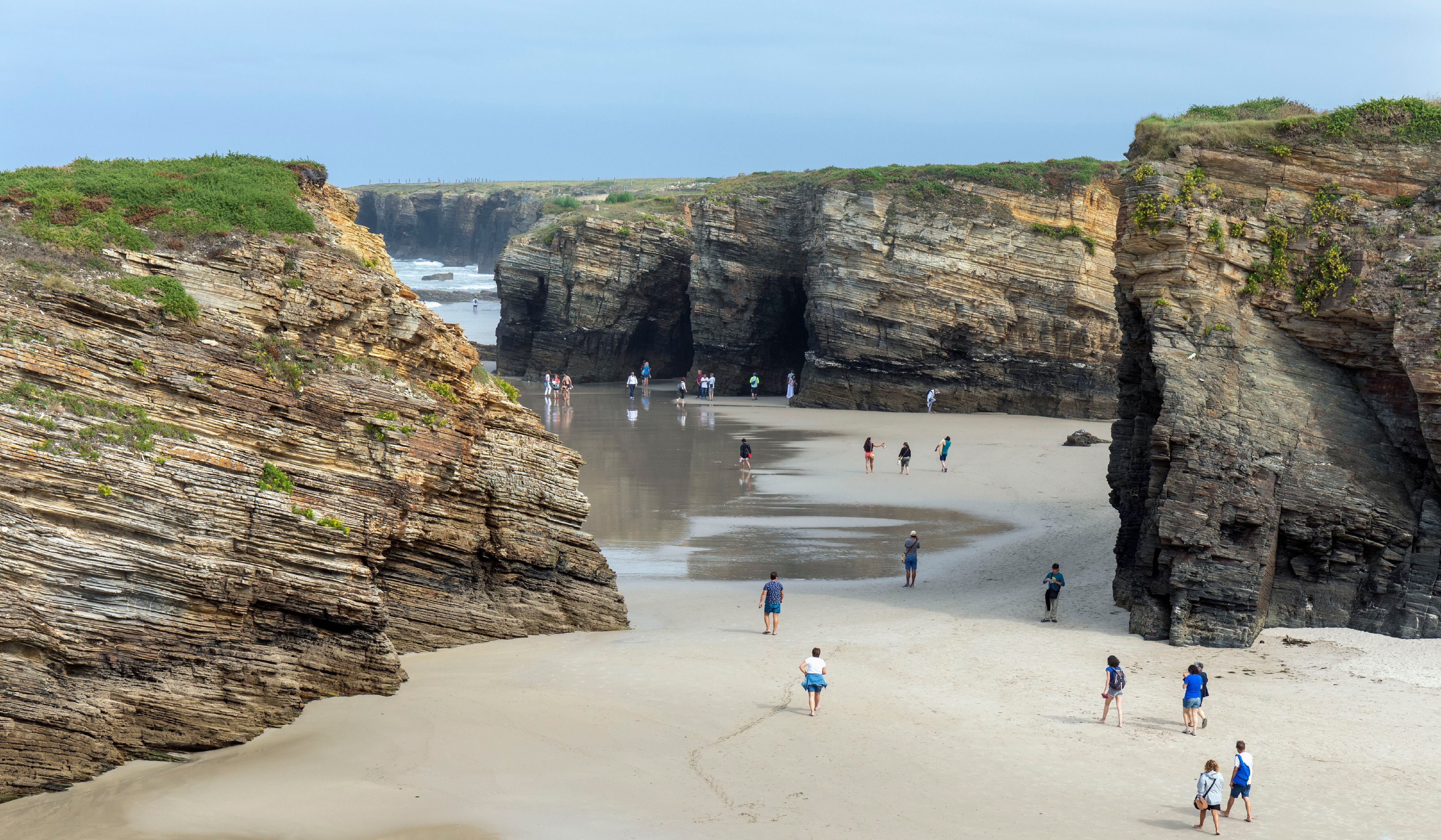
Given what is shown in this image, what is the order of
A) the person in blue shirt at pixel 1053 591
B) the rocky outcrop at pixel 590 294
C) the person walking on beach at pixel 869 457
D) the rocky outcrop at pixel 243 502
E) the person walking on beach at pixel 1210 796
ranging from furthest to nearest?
the rocky outcrop at pixel 590 294 → the person walking on beach at pixel 869 457 → the person in blue shirt at pixel 1053 591 → the rocky outcrop at pixel 243 502 → the person walking on beach at pixel 1210 796

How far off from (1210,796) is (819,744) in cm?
420

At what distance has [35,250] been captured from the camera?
43.7 feet

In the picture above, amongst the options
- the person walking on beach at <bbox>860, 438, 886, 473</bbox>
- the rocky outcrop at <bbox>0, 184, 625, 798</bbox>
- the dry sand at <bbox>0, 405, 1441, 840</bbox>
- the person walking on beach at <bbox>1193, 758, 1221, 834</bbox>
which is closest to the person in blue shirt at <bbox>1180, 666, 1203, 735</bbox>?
the dry sand at <bbox>0, 405, 1441, 840</bbox>

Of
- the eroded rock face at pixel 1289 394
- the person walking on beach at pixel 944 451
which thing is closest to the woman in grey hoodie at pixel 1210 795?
the eroded rock face at pixel 1289 394

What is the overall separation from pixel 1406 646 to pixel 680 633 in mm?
10791

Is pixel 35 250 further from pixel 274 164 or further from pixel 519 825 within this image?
pixel 519 825

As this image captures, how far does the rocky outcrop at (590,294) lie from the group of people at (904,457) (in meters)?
19.8

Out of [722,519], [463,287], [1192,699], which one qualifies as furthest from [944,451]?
[463,287]

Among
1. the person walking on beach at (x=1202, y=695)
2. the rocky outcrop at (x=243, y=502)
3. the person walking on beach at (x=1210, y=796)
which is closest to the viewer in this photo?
the person walking on beach at (x=1210, y=796)

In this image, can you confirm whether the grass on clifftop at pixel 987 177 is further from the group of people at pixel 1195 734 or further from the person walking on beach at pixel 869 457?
the group of people at pixel 1195 734

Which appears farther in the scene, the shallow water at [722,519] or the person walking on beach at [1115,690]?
the shallow water at [722,519]

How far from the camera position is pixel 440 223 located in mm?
115438

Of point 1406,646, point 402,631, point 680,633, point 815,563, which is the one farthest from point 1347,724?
point 402,631

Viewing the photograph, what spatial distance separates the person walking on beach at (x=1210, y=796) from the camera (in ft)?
35.6
